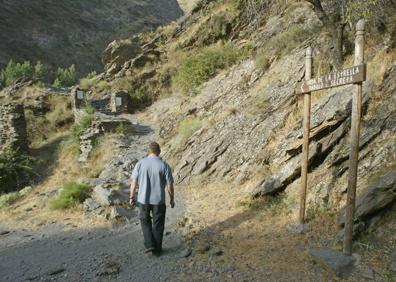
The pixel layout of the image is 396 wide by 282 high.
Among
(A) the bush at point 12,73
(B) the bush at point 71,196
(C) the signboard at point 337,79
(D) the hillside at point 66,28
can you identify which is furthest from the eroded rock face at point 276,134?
(D) the hillside at point 66,28

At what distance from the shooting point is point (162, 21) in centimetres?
5900

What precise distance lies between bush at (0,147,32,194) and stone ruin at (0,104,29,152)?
2.49 feet

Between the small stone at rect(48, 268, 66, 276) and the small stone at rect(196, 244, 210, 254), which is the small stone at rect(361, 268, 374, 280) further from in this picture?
the small stone at rect(48, 268, 66, 276)

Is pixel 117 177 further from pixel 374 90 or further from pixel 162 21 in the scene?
pixel 162 21

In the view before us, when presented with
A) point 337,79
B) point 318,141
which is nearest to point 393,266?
point 337,79

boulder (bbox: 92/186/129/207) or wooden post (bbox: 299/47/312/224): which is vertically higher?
wooden post (bbox: 299/47/312/224)

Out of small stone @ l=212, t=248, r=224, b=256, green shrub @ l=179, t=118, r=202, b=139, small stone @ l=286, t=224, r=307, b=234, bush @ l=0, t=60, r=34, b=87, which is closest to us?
small stone @ l=212, t=248, r=224, b=256

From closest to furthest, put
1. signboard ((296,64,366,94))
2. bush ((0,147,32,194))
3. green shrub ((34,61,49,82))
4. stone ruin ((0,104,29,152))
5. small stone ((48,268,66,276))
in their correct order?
1. signboard ((296,64,366,94))
2. small stone ((48,268,66,276))
3. bush ((0,147,32,194))
4. stone ruin ((0,104,29,152))
5. green shrub ((34,61,49,82))

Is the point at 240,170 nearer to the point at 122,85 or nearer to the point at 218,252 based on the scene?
the point at 218,252

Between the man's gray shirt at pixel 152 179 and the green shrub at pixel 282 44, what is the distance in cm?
810

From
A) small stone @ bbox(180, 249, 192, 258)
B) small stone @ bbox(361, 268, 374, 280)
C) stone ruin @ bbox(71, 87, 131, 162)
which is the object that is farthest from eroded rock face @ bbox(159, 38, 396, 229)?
stone ruin @ bbox(71, 87, 131, 162)

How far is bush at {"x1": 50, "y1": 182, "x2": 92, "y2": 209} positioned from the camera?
8.57 metres

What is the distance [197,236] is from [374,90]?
427cm

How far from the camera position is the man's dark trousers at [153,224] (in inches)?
214
